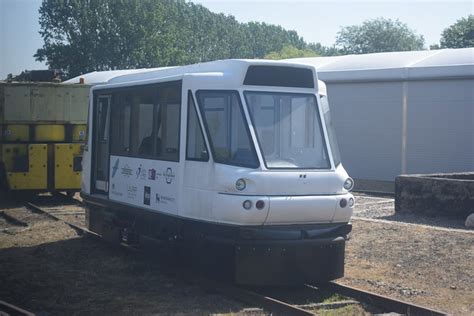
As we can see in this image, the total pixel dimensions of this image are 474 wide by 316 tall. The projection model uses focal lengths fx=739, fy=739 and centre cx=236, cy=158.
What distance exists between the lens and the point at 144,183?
34.1 ft

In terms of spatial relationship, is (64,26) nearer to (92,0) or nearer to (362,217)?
(92,0)

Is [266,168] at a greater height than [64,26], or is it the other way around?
[64,26]

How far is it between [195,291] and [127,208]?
7.33 ft

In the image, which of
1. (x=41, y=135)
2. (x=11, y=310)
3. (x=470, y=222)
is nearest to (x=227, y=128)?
(x=11, y=310)

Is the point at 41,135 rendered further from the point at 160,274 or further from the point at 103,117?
the point at 160,274

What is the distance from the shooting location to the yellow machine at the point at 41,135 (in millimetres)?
18203

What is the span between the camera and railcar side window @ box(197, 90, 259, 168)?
29.0 feet

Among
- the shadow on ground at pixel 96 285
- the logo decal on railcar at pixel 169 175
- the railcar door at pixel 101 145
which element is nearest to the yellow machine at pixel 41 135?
the railcar door at pixel 101 145

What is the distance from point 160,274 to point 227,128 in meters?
2.49

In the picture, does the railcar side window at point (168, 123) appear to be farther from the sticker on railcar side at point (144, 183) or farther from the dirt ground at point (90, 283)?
the dirt ground at point (90, 283)

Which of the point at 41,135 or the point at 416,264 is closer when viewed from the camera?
the point at 416,264

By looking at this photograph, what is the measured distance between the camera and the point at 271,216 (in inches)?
341

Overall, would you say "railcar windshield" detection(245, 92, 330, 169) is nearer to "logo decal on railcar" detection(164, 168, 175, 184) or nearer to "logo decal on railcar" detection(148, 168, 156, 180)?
"logo decal on railcar" detection(164, 168, 175, 184)

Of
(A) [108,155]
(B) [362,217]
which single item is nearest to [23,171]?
(A) [108,155]
